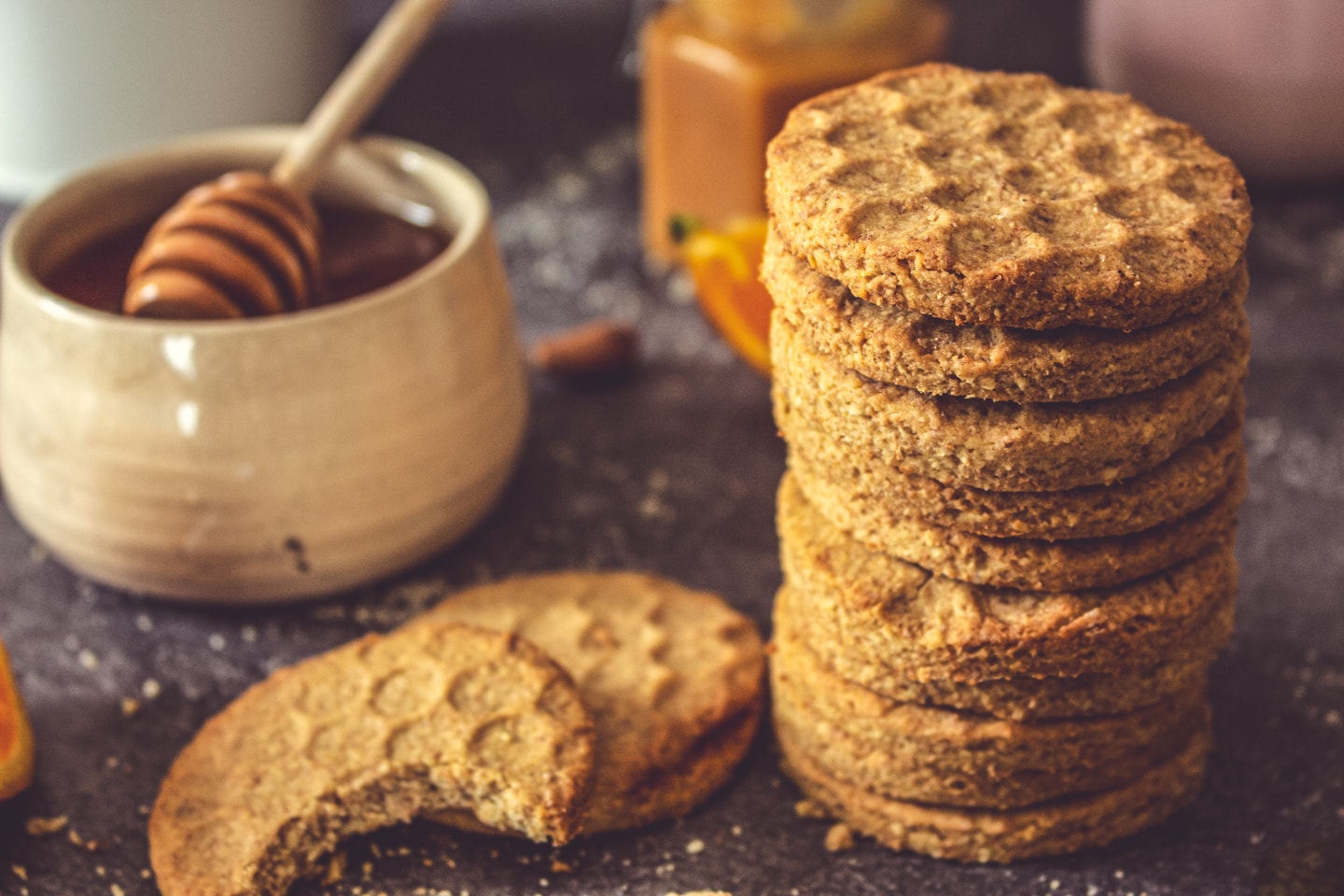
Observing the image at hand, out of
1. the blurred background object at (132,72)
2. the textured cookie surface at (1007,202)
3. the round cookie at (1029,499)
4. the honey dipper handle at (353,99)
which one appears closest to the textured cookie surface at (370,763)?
the round cookie at (1029,499)

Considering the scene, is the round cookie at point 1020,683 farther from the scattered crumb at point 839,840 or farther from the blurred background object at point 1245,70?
the blurred background object at point 1245,70

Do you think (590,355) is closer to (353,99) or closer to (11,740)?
(353,99)

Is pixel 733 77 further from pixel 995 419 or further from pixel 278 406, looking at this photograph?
pixel 995 419

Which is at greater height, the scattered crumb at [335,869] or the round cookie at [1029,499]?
the round cookie at [1029,499]

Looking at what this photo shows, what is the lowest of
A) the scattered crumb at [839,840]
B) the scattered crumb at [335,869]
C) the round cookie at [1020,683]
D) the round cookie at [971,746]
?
the scattered crumb at [335,869]

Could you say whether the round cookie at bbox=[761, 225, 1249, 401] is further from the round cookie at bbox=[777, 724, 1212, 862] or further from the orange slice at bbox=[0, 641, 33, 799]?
the orange slice at bbox=[0, 641, 33, 799]

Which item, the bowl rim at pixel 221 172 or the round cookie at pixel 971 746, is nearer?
the round cookie at pixel 971 746

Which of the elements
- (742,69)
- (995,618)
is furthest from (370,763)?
(742,69)

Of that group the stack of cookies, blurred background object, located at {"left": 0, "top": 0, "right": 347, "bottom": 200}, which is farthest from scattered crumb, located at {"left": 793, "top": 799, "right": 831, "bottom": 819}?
blurred background object, located at {"left": 0, "top": 0, "right": 347, "bottom": 200}
